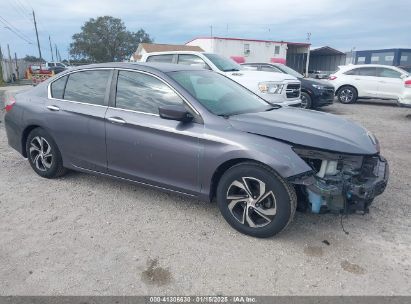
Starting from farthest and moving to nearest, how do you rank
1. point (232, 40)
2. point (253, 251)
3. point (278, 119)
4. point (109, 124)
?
point (232, 40)
point (109, 124)
point (278, 119)
point (253, 251)

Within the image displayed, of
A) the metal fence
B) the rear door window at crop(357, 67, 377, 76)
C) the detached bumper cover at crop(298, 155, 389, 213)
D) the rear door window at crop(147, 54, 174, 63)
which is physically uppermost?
the rear door window at crop(147, 54, 174, 63)

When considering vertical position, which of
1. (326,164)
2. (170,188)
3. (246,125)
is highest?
(246,125)

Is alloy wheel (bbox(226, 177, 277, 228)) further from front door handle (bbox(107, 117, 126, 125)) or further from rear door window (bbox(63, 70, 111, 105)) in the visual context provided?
rear door window (bbox(63, 70, 111, 105))

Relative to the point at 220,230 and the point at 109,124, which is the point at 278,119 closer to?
the point at 220,230

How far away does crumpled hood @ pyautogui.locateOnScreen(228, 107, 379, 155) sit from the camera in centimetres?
331

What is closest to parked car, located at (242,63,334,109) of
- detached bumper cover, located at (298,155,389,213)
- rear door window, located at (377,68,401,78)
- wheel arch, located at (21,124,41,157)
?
rear door window, located at (377,68,401,78)

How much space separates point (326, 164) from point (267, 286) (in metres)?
1.24

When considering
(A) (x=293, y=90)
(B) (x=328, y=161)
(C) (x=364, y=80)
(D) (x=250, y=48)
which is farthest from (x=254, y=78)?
(D) (x=250, y=48)

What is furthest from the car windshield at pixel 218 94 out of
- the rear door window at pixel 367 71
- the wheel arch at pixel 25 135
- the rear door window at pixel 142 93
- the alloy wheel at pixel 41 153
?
the rear door window at pixel 367 71

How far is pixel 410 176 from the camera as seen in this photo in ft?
16.9

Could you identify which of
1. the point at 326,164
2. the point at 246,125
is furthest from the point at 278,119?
the point at 326,164

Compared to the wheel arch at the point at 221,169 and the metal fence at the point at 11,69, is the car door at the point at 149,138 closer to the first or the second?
the wheel arch at the point at 221,169

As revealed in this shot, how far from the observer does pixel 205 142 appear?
3.54 meters

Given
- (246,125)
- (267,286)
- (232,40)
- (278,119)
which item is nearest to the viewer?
(267,286)
